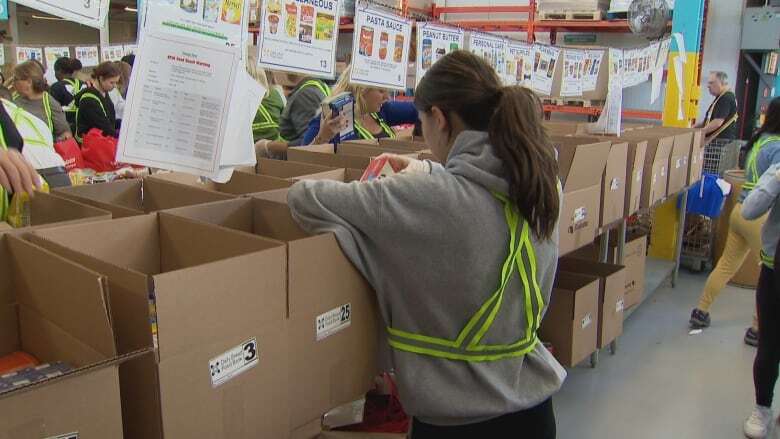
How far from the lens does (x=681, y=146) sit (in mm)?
4582

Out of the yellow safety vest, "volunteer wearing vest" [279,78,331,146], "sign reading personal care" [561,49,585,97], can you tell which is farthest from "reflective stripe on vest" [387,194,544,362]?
"sign reading personal care" [561,49,585,97]

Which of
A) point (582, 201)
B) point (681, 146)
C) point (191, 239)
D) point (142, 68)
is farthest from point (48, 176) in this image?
point (681, 146)

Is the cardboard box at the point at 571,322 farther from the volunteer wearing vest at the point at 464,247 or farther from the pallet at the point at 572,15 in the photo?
the pallet at the point at 572,15

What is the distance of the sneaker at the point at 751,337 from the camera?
4.00 metres

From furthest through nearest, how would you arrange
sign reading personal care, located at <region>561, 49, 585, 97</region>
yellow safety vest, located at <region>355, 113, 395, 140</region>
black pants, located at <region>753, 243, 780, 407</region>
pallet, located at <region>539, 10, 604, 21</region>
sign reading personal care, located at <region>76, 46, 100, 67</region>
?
sign reading personal care, located at <region>76, 46, 100, 67</region> → pallet, located at <region>539, 10, 604, 21</region> → sign reading personal care, located at <region>561, 49, 585, 97</region> → yellow safety vest, located at <region>355, 113, 395, 140</region> → black pants, located at <region>753, 243, 780, 407</region>

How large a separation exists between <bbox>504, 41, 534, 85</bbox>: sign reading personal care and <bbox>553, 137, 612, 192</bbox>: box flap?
133 centimetres

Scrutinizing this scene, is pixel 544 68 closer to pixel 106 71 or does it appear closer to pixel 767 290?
pixel 767 290

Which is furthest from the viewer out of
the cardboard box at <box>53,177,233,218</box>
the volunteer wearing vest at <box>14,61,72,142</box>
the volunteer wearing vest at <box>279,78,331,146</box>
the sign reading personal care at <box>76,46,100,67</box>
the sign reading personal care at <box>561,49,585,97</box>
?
the sign reading personal care at <box>76,46,100,67</box>

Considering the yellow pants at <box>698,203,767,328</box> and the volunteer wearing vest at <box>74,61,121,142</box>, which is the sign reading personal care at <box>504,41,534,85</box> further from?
the volunteer wearing vest at <box>74,61,121,142</box>

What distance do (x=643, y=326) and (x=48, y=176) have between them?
3.67 metres

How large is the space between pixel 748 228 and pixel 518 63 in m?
1.76

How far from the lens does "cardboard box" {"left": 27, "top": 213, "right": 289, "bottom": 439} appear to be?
1.05 metres

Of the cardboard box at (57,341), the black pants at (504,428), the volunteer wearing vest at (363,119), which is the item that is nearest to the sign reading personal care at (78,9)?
the cardboard box at (57,341)

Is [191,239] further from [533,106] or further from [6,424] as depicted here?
[533,106]
